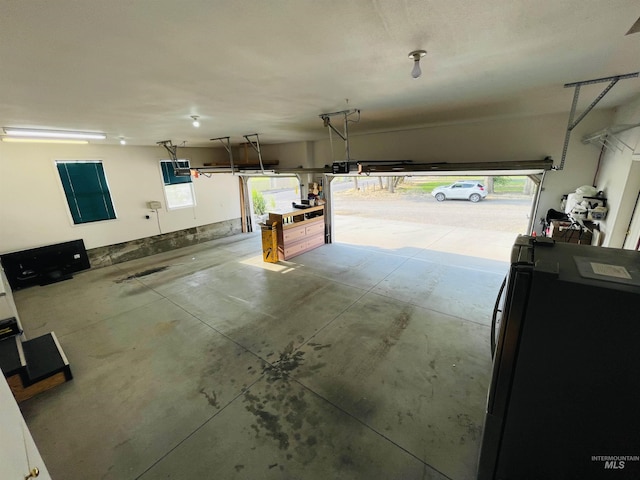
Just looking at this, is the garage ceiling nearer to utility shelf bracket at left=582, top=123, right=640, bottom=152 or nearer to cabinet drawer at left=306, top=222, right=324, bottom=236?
utility shelf bracket at left=582, top=123, right=640, bottom=152

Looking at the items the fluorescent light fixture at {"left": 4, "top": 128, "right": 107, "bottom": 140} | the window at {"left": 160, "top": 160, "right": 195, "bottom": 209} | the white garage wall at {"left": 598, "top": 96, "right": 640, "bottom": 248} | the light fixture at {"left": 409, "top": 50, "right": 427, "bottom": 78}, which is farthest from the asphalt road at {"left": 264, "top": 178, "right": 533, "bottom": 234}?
the light fixture at {"left": 409, "top": 50, "right": 427, "bottom": 78}

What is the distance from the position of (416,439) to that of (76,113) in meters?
5.31

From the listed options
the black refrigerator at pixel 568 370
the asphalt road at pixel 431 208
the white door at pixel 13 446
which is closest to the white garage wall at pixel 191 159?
the black refrigerator at pixel 568 370

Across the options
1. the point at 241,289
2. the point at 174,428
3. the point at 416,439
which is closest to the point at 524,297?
the point at 416,439

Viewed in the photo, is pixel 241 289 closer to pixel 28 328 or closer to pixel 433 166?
pixel 28 328

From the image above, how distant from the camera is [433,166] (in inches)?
174

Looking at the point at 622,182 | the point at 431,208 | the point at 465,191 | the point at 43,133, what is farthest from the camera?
the point at 465,191

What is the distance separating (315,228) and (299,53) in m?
6.19

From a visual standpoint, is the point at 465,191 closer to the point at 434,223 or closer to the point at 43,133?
the point at 434,223

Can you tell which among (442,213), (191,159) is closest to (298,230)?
(191,159)

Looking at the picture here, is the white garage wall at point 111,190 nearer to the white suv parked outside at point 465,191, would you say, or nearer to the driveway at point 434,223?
the driveway at point 434,223

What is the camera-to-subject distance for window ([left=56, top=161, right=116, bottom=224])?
6184 mm

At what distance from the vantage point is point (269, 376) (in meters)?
3.06

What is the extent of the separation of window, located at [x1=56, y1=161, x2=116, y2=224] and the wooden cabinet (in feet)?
14.6
